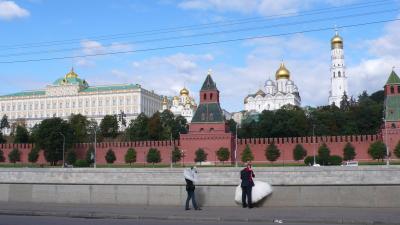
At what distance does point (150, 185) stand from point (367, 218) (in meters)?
6.23

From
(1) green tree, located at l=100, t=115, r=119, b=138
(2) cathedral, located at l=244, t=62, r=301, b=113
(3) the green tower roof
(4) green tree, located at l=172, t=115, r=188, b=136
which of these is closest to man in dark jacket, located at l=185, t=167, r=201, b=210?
(3) the green tower roof

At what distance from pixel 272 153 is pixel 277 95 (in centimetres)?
6048

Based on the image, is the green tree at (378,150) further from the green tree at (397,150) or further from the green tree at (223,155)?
the green tree at (223,155)

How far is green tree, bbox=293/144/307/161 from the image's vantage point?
2130 inches

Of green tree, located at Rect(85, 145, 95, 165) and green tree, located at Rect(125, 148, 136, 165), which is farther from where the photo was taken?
green tree, located at Rect(85, 145, 95, 165)

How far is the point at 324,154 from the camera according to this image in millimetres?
51750

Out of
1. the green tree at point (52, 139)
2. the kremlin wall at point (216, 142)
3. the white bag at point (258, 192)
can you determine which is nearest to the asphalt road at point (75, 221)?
the white bag at point (258, 192)

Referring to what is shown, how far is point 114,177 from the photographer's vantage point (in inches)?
600

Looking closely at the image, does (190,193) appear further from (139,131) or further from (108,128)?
(108,128)

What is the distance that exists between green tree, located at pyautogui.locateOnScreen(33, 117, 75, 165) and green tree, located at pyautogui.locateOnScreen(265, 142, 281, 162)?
2351 cm

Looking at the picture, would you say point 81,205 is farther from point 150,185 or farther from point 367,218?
point 367,218

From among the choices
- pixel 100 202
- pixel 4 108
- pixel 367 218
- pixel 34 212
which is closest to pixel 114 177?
pixel 100 202

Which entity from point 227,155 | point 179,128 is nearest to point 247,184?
point 227,155

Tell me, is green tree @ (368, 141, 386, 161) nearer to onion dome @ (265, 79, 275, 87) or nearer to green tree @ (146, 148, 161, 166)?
green tree @ (146, 148, 161, 166)
